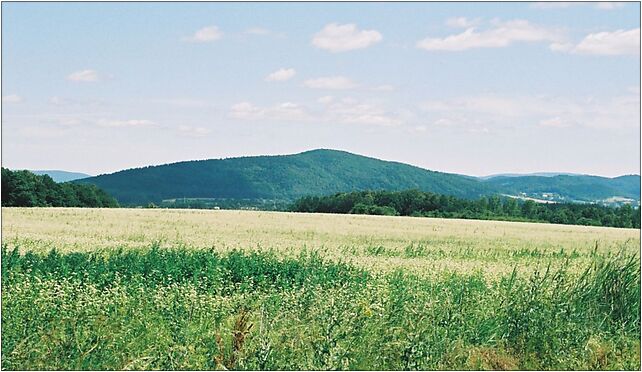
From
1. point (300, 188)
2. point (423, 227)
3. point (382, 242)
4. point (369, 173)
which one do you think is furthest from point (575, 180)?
point (382, 242)

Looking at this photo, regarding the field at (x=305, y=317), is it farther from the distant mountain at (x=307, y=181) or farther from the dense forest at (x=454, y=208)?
the distant mountain at (x=307, y=181)

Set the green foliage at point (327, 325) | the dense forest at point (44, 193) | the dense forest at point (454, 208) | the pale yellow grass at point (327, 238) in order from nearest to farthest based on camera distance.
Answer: the green foliage at point (327, 325), the pale yellow grass at point (327, 238), the dense forest at point (44, 193), the dense forest at point (454, 208)

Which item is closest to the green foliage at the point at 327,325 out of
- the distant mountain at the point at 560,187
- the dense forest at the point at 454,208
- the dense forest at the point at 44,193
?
the dense forest at the point at 44,193

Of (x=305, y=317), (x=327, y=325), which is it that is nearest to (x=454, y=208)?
(x=305, y=317)

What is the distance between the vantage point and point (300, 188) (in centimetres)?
8944

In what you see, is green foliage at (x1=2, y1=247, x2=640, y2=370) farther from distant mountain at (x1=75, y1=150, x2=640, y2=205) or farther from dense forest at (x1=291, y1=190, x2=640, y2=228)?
distant mountain at (x1=75, y1=150, x2=640, y2=205)

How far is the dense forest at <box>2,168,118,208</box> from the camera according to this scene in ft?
159

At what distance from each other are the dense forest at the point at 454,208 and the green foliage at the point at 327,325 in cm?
4390

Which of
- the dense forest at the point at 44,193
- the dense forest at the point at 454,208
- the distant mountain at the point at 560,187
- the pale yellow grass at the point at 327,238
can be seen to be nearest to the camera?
the pale yellow grass at the point at 327,238

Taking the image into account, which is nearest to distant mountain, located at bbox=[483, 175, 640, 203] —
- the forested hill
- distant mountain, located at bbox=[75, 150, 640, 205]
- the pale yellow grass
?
distant mountain, located at bbox=[75, 150, 640, 205]

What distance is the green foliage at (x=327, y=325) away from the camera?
299 inches

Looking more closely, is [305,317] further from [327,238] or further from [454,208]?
[454,208]

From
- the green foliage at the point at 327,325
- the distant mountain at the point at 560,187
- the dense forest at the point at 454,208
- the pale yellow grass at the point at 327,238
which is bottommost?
the green foliage at the point at 327,325

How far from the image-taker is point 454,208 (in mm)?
59188
